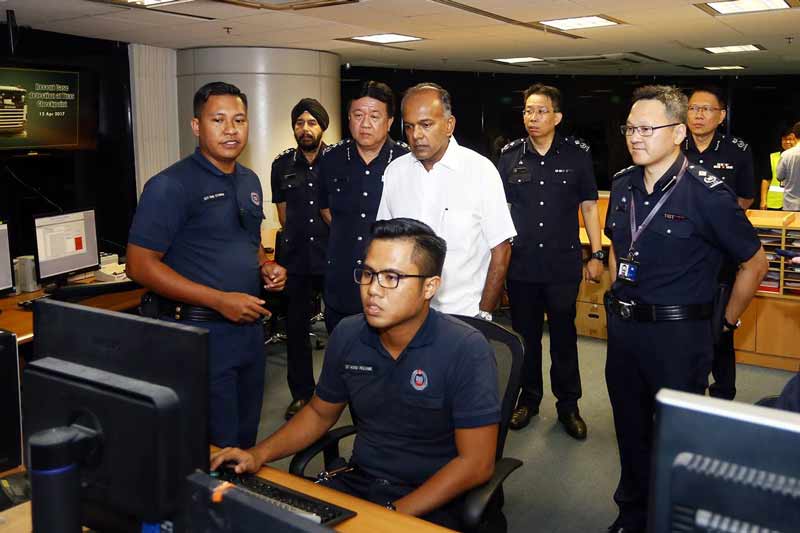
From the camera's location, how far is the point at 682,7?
518cm

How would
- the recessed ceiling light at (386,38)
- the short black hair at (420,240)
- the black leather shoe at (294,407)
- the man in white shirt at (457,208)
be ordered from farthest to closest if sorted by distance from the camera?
the recessed ceiling light at (386,38) < the black leather shoe at (294,407) < the man in white shirt at (457,208) < the short black hair at (420,240)

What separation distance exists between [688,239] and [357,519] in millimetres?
1603

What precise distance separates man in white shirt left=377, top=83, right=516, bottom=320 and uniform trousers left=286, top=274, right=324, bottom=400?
1.43m

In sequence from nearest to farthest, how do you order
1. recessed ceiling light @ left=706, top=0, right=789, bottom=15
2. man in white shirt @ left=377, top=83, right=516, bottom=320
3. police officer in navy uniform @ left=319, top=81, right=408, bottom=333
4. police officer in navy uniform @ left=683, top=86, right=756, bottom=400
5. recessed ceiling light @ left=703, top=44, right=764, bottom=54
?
man in white shirt @ left=377, top=83, right=516, bottom=320 < police officer in navy uniform @ left=319, top=81, right=408, bottom=333 < police officer in navy uniform @ left=683, top=86, right=756, bottom=400 < recessed ceiling light @ left=706, top=0, right=789, bottom=15 < recessed ceiling light @ left=703, top=44, right=764, bottom=54

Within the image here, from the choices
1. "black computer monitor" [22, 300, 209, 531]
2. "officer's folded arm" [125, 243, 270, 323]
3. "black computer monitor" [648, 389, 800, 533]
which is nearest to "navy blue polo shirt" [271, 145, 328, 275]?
"officer's folded arm" [125, 243, 270, 323]

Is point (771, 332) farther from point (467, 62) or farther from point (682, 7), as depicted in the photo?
point (467, 62)

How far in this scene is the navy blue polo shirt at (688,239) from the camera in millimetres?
2641

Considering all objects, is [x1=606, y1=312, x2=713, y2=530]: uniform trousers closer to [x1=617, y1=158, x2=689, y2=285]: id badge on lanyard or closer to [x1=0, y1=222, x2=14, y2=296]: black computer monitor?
[x1=617, y1=158, x2=689, y2=285]: id badge on lanyard

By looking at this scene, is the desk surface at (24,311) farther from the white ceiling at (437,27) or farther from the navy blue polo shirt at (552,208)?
the navy blue polo shirt at (552,208)

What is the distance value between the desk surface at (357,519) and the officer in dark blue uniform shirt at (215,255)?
90 centimetres

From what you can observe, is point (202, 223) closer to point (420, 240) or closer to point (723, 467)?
point (420, 240)

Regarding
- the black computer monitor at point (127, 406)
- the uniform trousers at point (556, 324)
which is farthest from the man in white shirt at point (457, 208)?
the black computer monitor at point (127, 406)

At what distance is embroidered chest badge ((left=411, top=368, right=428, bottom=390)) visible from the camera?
2.06 metres

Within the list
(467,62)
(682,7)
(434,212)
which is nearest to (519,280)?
(434,212)
